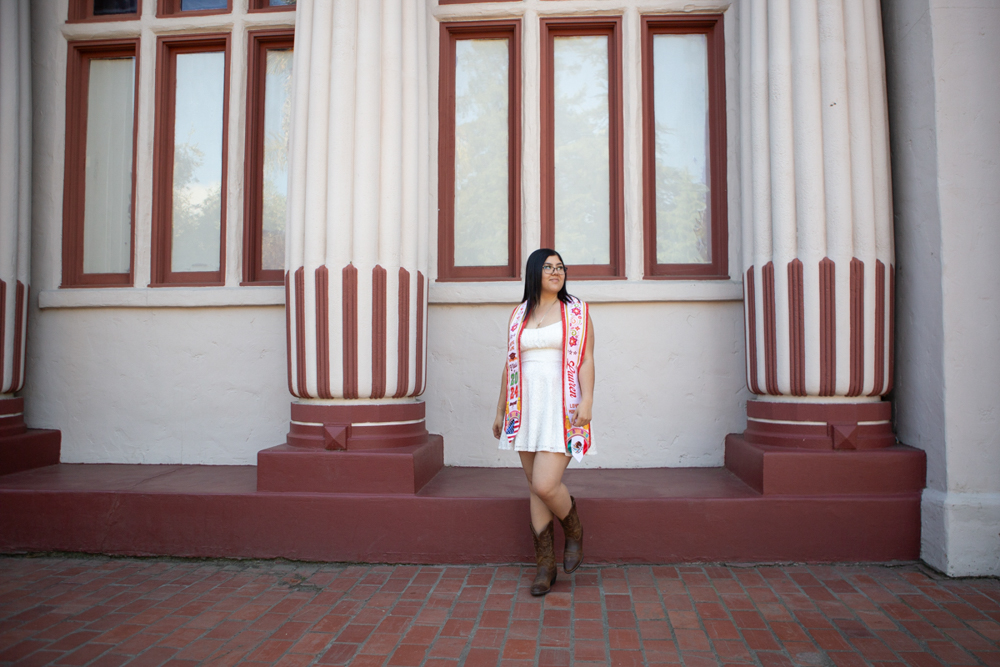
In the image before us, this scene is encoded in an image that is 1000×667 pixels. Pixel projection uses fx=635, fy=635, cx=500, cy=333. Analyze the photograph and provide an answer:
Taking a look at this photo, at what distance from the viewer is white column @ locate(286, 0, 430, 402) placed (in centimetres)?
439

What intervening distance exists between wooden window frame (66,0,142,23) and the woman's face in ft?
15.0

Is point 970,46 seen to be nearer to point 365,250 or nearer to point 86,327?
point 365,250

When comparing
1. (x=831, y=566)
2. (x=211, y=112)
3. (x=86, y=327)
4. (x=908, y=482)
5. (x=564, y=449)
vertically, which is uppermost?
(x=211, y=112)

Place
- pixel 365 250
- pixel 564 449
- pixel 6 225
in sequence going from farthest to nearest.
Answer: pixel 6 225 → pixel 365 250 → pixel 564 449

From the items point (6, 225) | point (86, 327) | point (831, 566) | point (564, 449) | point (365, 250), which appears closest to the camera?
point (564, 449)

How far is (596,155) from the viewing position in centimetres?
530

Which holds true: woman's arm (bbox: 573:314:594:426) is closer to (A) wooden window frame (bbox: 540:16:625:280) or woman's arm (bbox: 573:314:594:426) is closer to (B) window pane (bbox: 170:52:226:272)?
(A) wooden window frame (bbox: 540:16:625:280)

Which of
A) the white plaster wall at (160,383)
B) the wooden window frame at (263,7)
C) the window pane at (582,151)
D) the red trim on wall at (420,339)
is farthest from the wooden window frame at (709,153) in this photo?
the white plaster wall at (160,383)

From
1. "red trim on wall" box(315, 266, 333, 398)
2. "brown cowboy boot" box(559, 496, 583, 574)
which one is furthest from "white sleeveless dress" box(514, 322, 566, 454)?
"red trim on wall" box(315, 266, 333, 398)

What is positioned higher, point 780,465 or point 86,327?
point 86,327

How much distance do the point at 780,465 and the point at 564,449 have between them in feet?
5.16

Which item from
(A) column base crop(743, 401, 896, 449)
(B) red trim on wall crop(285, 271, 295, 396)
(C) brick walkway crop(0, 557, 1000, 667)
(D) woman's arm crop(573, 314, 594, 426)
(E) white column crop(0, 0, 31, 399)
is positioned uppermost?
(E) white column crop(0, 0, 31, 399)

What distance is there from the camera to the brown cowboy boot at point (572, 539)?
3.71 metres

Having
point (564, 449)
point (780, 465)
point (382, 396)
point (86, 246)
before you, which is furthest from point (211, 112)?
point (780, 465)
